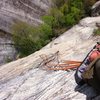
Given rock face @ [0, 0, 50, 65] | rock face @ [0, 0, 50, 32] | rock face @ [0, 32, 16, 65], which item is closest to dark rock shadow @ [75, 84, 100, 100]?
rock face @ [0, 32, 16, 65]

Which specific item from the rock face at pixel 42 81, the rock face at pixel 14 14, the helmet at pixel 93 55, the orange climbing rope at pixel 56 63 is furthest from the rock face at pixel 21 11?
the helmet at pixel 93 55

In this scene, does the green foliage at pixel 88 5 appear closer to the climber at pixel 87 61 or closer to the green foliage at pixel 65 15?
the green foliage at pixel 65 15

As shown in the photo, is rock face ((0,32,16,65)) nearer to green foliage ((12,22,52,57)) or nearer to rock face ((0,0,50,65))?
rock face ((0,0,50,65))

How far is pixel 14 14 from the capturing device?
26.6 metres

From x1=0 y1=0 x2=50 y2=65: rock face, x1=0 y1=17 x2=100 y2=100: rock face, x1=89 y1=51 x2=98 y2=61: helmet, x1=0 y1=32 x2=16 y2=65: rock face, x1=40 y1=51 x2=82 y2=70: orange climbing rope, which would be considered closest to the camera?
x1=89 y1=51 x2=98 y2=61: helmet

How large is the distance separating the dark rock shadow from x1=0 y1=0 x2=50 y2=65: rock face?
16124mm

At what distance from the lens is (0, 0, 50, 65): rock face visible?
25.9m

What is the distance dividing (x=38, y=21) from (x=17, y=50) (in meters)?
3.00

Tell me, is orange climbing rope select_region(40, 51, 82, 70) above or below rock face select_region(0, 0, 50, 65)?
below

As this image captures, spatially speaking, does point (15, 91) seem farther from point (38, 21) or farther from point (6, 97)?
point (38, 21)

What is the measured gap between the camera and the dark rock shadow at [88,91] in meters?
8.70

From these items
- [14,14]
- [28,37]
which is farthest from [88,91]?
[14,14]

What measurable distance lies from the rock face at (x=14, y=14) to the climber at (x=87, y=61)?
16.3m

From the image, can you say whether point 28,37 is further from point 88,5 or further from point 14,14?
point 88,5
